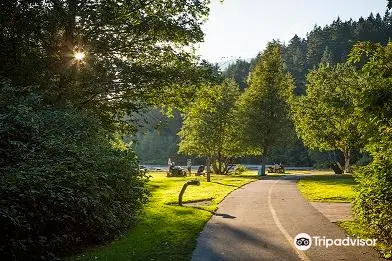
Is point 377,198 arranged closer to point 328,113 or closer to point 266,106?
point 328,113

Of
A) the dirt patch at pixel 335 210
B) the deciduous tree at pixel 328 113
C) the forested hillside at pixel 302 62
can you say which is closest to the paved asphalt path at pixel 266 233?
the dirt patch at pixel 335 210

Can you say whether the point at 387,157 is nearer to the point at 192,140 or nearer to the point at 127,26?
the point at 127,26

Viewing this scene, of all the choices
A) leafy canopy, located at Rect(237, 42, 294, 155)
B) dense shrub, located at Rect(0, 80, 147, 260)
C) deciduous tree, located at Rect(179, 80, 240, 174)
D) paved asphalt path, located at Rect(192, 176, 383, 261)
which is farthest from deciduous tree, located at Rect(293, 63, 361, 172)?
dense shrub, located at Rect(0, 80, 147, 260)

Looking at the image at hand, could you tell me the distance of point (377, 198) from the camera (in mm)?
11250

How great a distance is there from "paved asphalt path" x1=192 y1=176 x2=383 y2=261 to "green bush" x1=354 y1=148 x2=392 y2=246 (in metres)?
0.76

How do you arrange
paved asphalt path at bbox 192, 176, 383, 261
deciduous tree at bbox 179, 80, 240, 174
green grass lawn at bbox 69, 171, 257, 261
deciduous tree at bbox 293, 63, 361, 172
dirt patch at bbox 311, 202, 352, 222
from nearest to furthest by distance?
green grass lawn at bbox 69, 171, 257, 261 < paved asphalt path at bbox 192, 176, 383, 261 < dirt patch at bbox 311, 202, 352, 222 < deciduous tree at bbox 293, 63, 361, 172 < deciduous tree at bbox 179, 80, 240, 174

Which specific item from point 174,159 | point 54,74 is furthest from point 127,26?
point 174,159

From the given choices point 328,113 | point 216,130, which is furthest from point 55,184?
point 328,113

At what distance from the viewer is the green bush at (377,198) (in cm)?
1066

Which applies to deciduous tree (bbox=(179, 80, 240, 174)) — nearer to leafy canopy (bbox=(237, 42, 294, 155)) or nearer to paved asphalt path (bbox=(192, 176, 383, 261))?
leafy canopy (bbox=(237, 42, 294, 155))

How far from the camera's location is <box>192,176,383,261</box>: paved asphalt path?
9688mm

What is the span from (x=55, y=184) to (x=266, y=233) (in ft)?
21.1

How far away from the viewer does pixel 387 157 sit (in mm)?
11672

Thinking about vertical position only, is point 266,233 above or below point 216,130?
below
